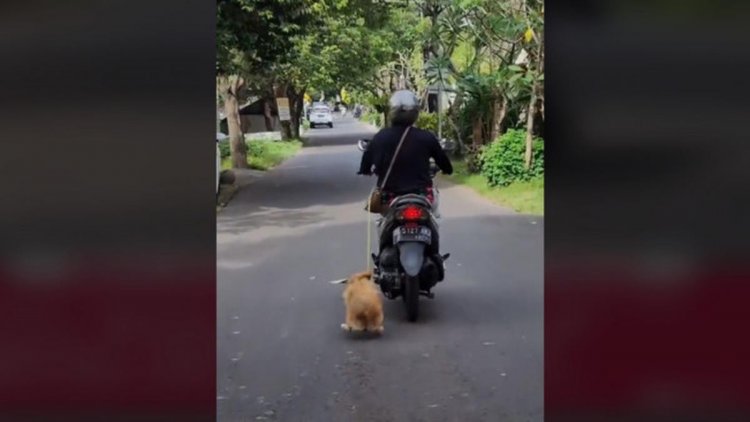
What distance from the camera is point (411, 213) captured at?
5660mm

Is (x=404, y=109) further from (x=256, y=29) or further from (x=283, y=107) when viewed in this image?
(x=283, y=107)

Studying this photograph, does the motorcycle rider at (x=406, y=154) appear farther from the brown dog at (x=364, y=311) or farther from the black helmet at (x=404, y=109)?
the brown dog at (x=364, y=311)

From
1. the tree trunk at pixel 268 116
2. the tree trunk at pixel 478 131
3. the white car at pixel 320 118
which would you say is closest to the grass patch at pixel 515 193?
the tree trunk at pixel 478 131

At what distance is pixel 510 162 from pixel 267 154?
11365mm

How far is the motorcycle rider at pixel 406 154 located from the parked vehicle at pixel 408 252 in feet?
0.17

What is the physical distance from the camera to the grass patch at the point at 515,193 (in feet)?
39.5

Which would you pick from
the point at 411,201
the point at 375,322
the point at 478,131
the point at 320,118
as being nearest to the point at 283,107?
the point at 478,131
